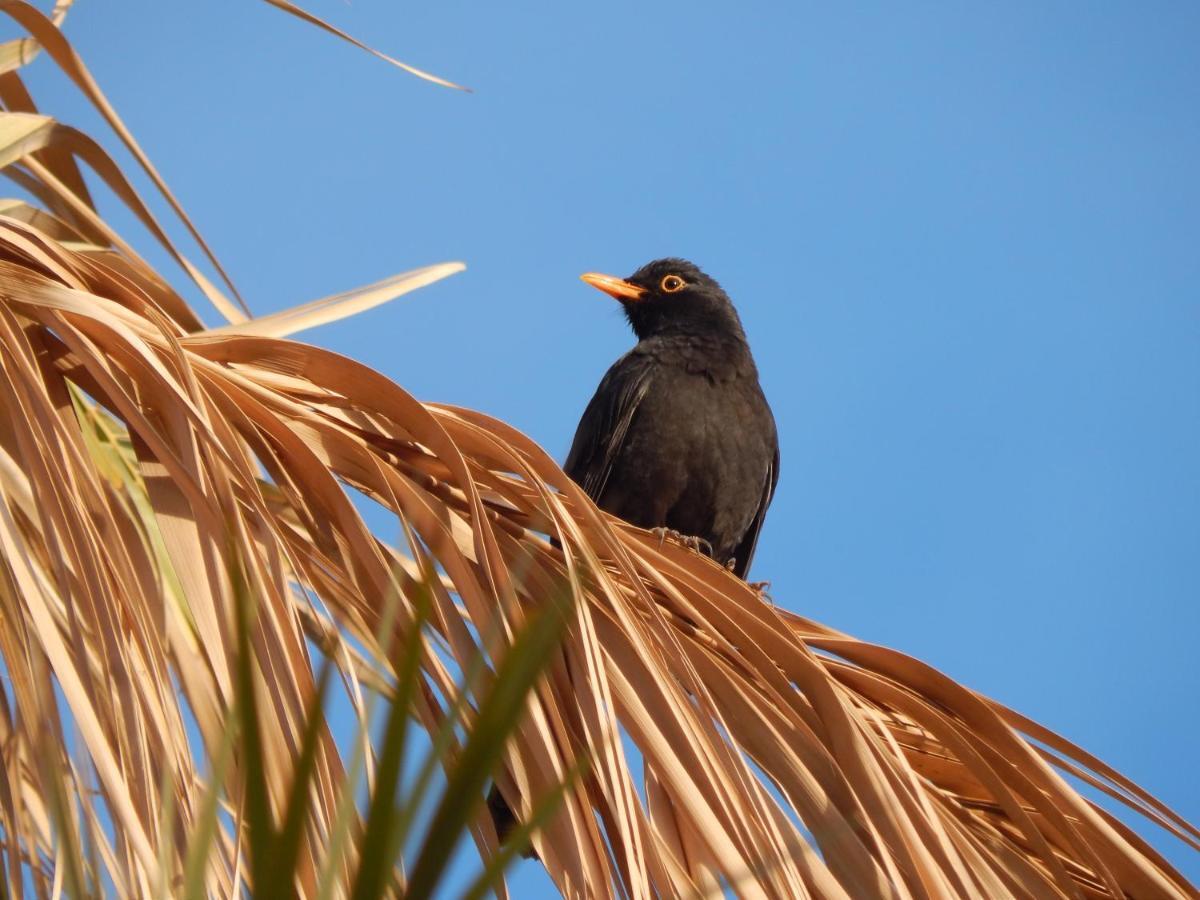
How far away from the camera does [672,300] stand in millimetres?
5621

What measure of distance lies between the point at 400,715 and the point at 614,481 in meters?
4.03

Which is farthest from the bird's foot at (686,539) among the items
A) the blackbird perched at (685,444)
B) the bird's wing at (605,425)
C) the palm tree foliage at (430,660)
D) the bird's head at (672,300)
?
the palm tree foliage at (430,660)

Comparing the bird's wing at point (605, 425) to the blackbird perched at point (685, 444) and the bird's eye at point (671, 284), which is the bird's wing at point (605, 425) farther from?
the bird's eye at point (671, 284)

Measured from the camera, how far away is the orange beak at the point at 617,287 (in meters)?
5.83

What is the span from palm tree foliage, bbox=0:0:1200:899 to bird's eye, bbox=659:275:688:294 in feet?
12.2

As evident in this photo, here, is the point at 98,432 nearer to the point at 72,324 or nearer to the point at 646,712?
the point at 72,324

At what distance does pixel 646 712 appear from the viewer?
1546 millimetres

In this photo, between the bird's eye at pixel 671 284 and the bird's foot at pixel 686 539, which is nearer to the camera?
the bird's foot at pixel 686 539

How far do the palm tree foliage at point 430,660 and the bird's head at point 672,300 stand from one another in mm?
3320

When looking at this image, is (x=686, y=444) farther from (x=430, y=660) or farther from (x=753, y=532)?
(x=430, y=660)

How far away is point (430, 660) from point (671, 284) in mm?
4249

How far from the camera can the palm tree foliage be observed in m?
1.36

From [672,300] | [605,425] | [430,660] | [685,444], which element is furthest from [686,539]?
[430,660]

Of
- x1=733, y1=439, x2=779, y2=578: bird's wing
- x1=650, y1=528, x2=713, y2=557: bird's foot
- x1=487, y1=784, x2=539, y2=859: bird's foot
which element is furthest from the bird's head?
x1=487, y1=784, x2=539, y2=859: bird's foot
